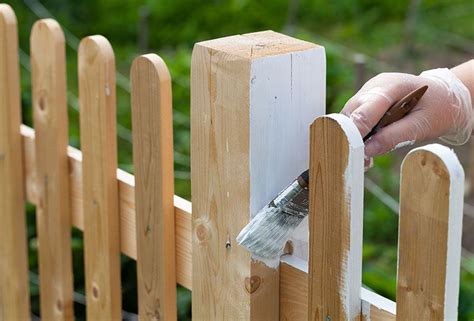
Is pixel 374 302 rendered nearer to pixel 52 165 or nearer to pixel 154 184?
pixel 154 184

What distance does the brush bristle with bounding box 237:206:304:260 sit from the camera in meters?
1.62

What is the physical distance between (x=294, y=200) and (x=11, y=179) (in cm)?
114

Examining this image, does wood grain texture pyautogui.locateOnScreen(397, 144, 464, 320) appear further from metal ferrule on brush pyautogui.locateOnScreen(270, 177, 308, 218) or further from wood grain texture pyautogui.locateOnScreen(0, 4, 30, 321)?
wood grain texture pyautogui.locateOnScreen(0, 4, 30, 321)

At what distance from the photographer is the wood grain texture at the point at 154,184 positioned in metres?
1.91

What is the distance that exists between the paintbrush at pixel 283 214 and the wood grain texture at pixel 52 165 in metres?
0.80

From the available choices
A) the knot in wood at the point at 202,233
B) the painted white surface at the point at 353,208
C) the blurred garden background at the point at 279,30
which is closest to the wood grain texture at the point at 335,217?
the painted white surface at the point at 353,208

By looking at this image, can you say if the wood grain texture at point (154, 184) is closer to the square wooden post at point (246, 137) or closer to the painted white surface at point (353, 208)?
the square wooden post at point (246, 137)

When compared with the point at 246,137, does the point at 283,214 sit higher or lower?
lower

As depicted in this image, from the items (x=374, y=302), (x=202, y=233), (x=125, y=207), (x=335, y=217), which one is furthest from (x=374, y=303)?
(x=125, y=207)

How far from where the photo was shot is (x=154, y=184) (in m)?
1.98

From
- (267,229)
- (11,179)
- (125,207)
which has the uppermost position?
(267,229)

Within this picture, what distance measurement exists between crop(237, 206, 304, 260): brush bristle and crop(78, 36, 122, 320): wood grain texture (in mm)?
575

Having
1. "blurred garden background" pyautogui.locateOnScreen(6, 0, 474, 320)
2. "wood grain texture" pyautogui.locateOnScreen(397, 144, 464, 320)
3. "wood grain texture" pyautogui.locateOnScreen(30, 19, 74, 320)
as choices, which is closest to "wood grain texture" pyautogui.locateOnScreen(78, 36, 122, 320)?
"wood grain texture" pyautogui.locateOnScreen(30, 19, 74, 320)

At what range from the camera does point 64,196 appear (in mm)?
2334
